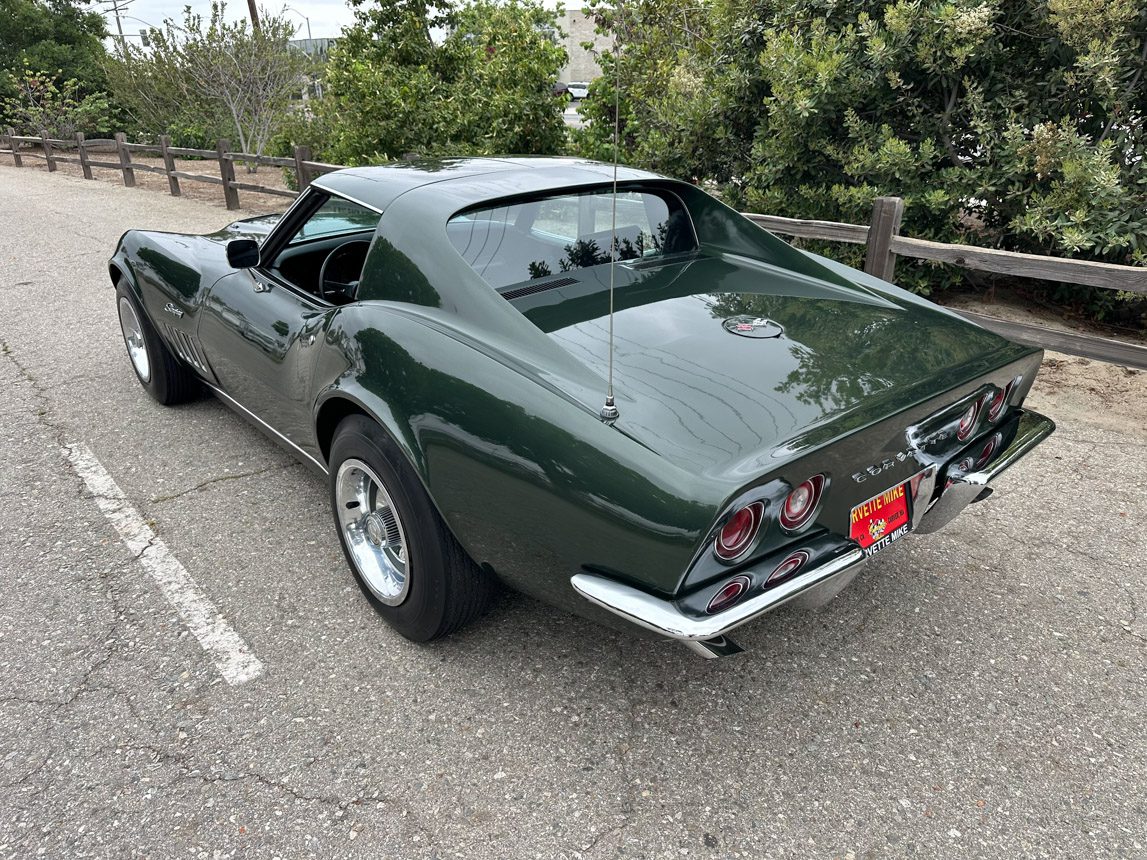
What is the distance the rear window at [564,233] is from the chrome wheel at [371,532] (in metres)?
0.80

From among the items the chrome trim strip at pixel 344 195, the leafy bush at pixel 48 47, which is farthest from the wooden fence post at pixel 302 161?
the leafy bush at pixel 48 47

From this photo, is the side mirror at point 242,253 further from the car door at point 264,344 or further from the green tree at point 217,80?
the green tree at point 217,80

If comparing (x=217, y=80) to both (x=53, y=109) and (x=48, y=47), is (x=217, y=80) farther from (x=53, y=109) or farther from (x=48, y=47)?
(x=48, y=47)

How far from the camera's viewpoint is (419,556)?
2357mm

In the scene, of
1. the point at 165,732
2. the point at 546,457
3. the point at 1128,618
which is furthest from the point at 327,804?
the point at 1128,618

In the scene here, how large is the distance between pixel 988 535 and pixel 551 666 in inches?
76.0

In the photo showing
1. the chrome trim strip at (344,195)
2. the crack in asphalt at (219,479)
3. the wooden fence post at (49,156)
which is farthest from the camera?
the wooden fence post at (49,156)

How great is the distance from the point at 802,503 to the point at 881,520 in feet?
1.19

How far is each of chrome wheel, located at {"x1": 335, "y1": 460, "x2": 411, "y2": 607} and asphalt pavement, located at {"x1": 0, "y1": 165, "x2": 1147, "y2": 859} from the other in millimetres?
177

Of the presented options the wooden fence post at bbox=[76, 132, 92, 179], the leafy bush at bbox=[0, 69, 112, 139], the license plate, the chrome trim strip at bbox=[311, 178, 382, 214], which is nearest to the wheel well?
the chrome trim strip at bbox=[311, 178, 382, 214]

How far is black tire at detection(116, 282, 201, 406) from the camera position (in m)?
4.20

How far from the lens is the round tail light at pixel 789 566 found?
1914 millimetres

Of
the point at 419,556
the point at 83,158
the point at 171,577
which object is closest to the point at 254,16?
the point at 83,158

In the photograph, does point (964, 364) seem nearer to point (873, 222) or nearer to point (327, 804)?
point (327, 804)
